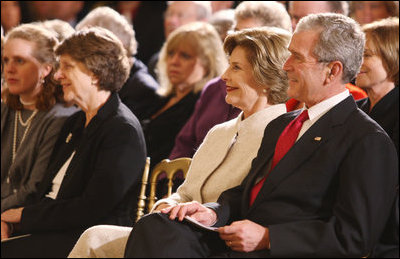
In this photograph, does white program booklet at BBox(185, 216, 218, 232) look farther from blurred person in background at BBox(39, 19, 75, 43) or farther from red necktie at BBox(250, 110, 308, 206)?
blurred person in background at BBox(39, 19, 75, 43)

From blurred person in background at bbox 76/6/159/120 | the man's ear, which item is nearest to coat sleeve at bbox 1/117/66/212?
blurred person in background at bbox 76/6/159/120

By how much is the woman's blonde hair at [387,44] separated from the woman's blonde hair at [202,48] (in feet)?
4.12

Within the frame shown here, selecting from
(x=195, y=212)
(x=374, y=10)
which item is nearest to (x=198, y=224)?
(x=195, y=212)

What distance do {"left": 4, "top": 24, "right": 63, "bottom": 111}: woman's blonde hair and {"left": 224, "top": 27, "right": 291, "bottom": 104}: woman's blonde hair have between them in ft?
4.64

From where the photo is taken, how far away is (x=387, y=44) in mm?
3232

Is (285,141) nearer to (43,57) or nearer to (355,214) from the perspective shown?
(355,214)

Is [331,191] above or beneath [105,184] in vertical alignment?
above

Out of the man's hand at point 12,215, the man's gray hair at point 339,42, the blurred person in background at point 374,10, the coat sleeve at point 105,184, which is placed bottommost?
the man's hand at point 12,215

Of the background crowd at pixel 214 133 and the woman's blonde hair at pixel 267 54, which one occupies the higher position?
the woman's blonde hair at pixel 267 54

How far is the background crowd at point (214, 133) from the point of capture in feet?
7.34

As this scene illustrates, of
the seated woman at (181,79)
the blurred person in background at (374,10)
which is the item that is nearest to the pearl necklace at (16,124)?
the seated woman at (181,79)

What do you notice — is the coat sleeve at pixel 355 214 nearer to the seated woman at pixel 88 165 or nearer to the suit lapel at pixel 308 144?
the suit lapel at pixel 308 144

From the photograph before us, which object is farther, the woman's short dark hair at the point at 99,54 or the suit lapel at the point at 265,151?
the woman's short dark hair at the point at 99,54

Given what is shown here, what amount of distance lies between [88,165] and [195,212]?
1.00 m
